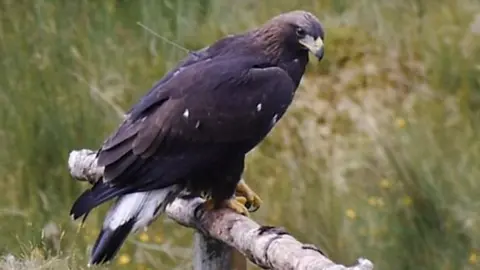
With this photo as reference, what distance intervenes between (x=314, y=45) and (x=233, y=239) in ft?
2.25

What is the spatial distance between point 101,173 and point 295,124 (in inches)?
79.9

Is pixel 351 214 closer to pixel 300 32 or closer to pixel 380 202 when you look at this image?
pixel 380 202

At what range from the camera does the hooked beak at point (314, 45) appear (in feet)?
10.7

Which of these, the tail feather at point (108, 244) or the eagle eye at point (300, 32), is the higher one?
the eagle eye at point (300, 32)

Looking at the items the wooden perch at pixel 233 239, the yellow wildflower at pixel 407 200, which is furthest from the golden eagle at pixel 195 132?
the yellow wildflower at pixel 407 200

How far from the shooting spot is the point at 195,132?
3.17m

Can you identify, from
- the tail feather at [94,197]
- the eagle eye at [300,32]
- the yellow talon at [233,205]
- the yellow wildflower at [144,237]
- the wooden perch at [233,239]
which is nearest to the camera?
the wooden perch at [233,239]

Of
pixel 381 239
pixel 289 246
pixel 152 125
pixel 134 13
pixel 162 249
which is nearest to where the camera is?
pixel 289 246

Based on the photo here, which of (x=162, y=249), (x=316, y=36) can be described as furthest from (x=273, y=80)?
(x=162, y=249)

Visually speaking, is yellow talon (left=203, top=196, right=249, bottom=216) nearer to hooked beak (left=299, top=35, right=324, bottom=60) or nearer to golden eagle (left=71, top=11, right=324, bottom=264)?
golden eagle (left=71, top=11, right=324, bottom=264)

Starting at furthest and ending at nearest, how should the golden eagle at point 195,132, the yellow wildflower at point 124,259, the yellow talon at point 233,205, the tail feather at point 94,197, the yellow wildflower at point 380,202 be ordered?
1. the yellow wildflower at point 124,259
2. the yellow wildflower at point 380,202
3. the yellow talon at point 233,205
4. the golden eagle at point 195,132
5. the tail feather at point 94,197

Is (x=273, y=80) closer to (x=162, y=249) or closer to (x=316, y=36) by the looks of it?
(x=316, y=36)

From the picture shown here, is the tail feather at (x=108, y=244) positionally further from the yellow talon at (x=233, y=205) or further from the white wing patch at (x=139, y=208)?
the yellow talon at (x=233, y=205)

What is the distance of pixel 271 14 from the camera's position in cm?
563
